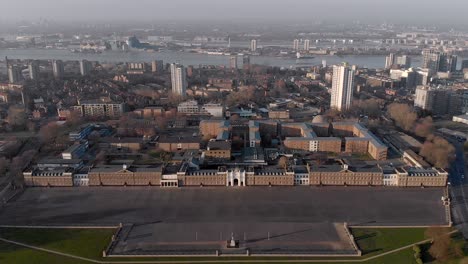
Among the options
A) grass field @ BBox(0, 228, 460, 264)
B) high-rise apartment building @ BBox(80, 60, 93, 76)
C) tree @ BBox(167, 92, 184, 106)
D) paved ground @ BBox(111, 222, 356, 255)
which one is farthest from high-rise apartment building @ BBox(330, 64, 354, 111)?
high-rise apartment building @ BBox(80, 60, 93, 76)

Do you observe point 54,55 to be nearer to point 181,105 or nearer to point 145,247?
point 181,105

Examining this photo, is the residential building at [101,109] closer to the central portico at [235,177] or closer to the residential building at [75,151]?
the residential building at [75,151]

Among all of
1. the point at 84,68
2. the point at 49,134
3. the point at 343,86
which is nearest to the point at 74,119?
the point at 49,134

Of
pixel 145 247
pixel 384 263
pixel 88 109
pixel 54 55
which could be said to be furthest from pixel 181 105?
pixel 54 55

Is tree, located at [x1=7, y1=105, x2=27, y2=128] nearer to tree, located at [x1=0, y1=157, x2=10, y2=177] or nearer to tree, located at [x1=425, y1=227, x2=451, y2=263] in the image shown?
tree, located at [x1=0, y1=157, x2=10, y2=177]

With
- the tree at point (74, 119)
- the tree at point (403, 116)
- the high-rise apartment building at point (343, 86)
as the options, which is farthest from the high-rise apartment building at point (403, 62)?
the tree at point (74, 119)

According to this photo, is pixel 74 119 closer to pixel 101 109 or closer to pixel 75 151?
pixel 101 109
